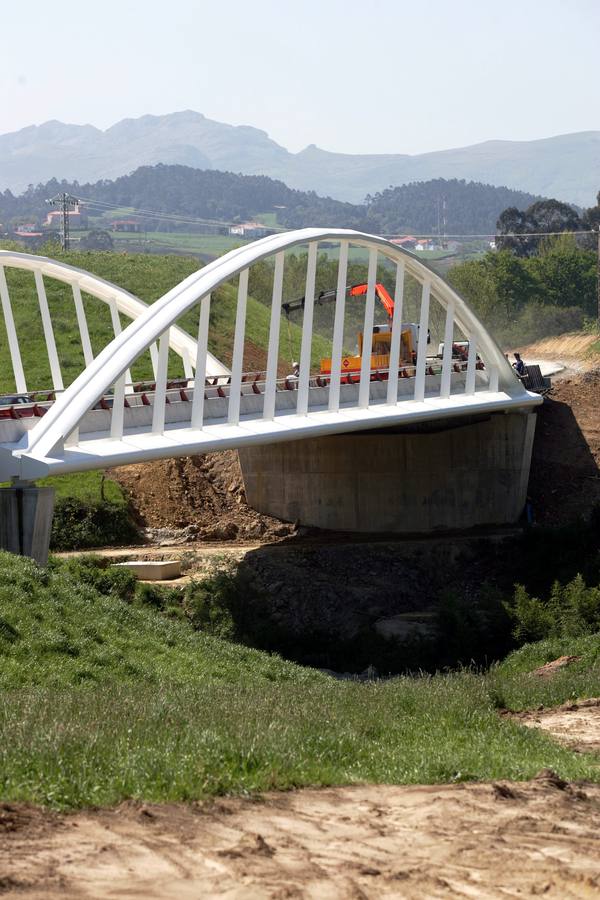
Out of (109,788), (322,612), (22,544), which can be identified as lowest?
(322,612)

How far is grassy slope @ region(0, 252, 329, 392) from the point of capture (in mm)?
61500

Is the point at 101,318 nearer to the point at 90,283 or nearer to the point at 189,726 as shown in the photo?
the point at 90,283

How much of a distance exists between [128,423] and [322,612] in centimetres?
923

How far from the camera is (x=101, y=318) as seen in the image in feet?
230

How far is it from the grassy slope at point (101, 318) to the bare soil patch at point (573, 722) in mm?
41778

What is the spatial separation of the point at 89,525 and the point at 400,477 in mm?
11550

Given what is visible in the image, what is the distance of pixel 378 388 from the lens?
41.4 m

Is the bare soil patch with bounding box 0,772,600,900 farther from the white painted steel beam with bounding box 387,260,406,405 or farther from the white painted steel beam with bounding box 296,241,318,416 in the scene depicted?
the white painted steel beam with bounding box 387,260,406,405

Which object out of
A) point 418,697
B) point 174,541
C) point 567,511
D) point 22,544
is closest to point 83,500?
point 174,541

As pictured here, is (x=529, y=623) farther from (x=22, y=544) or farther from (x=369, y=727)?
(x=369, y=727)

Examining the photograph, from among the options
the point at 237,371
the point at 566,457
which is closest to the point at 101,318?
the point at 566,457

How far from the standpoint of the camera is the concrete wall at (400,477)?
4659cm

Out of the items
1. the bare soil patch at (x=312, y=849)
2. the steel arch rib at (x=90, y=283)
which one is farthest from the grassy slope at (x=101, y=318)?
the bare soil patch at (x=312, y=849)

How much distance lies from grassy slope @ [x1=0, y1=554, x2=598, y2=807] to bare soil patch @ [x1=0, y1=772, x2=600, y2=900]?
0.59 metres
